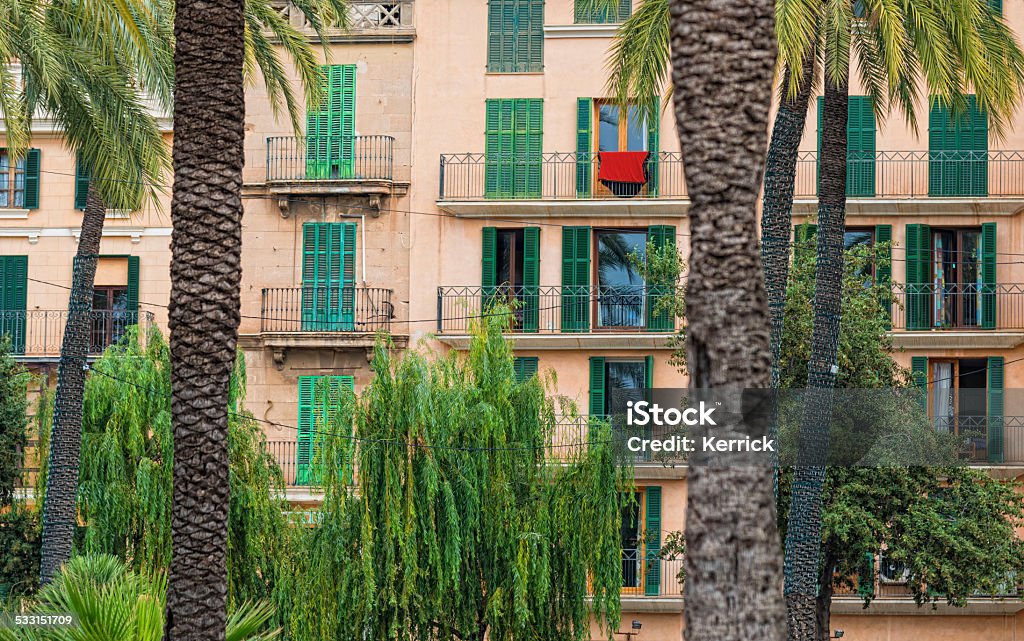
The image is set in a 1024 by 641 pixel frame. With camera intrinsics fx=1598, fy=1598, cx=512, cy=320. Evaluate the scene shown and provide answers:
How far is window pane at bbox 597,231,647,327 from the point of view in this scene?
105ft

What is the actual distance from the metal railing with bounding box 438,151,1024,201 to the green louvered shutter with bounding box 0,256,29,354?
8849mm

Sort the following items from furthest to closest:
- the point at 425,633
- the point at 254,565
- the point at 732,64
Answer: the point at 254,565, the point at 425,633, the point at 732,64

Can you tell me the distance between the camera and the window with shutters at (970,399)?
30.7 metres

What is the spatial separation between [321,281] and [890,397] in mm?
12087

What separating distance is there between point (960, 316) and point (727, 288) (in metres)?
23.9

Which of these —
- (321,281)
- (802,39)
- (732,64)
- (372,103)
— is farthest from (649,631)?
(732,64)

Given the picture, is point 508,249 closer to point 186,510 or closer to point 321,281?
point 321,281

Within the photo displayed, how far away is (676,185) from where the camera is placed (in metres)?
31.9

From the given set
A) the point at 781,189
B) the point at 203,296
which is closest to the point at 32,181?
the point at 781,189

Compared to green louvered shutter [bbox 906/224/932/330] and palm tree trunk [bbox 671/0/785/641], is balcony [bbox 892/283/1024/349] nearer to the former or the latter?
green louvered shutter [bbox 906/224/932/330]

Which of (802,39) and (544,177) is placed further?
(544,177)

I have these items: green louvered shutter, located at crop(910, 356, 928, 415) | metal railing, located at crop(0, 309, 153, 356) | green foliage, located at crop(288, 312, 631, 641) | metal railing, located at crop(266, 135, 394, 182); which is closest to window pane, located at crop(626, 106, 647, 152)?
metal railing, located at crop(266, 135, 394, 182)

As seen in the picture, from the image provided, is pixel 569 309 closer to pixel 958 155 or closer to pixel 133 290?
pixel 958 155

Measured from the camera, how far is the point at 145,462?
24750 mm
